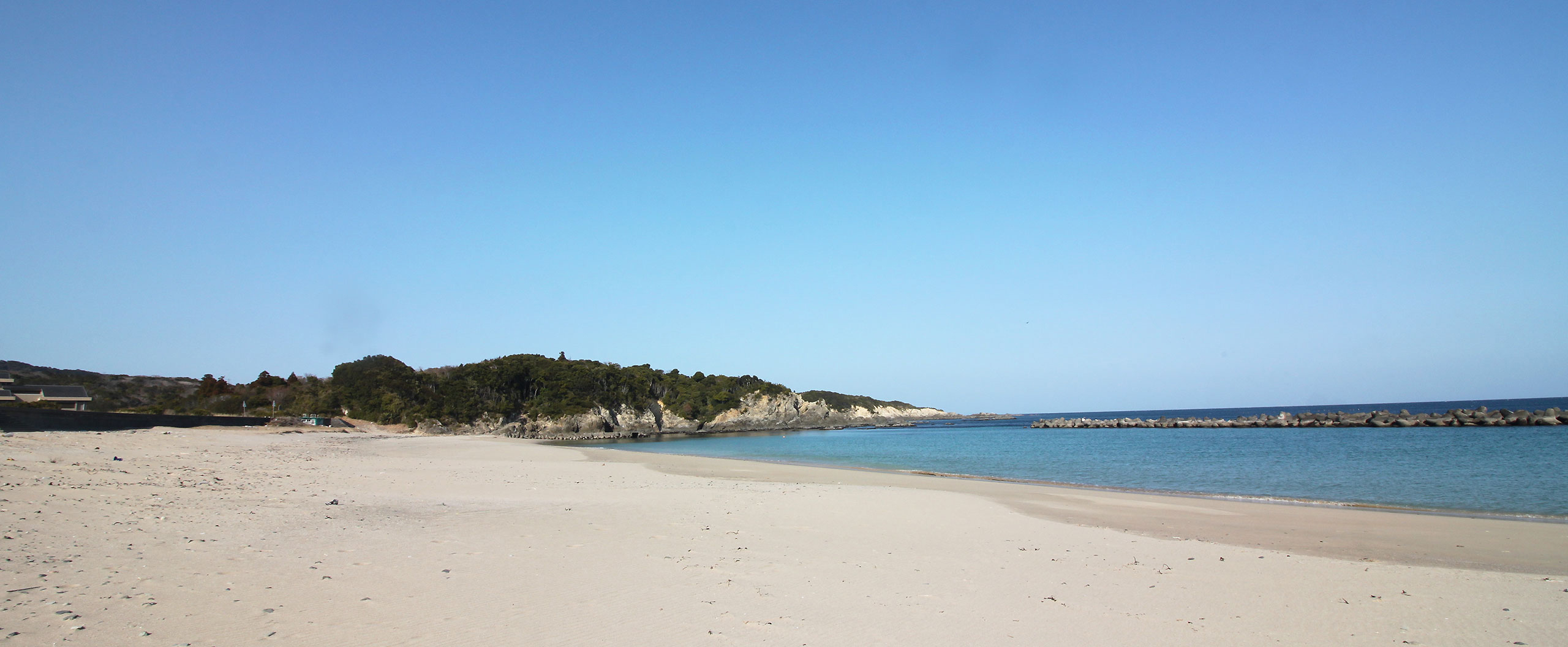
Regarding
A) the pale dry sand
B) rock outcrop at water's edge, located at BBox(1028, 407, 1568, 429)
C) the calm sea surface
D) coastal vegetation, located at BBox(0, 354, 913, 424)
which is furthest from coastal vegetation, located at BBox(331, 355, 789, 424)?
rock outcrop at water's edge, located at BBox(1028, 407, 1568, 429)

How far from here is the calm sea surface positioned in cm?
1944

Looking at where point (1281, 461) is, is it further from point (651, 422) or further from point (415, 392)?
point (415, 392)

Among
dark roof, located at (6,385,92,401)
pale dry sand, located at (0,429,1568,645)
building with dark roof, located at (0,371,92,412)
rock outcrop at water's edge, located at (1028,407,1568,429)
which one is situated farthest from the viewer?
dark roof, located at (6,385,92,401)

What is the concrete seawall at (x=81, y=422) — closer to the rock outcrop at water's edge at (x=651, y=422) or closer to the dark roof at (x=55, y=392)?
the rock outcrop at water's edge at (x=651, y=422)

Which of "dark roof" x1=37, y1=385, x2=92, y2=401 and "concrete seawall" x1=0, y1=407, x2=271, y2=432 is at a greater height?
"dark roof" x1=37, y1=385, x2=92, y2=401

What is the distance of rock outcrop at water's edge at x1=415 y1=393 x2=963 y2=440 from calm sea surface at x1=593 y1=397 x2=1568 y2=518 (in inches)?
478

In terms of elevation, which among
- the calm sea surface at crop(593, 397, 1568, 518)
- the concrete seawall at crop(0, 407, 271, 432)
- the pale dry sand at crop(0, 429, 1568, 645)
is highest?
the concrete seawall at crop(0, 407, 271, 432)

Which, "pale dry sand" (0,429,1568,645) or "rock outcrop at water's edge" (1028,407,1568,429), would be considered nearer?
"pale dry sand" (0,429,1568,645)

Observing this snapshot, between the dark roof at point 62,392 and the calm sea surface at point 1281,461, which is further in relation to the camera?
the dark roof at point 62,392

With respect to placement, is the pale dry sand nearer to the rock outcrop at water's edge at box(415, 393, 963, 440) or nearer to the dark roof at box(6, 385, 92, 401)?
the rock outcrop at water's edge at box(415, 393, 963, 440)

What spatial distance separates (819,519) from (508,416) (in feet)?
212

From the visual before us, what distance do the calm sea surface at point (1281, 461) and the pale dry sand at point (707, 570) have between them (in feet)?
18.8

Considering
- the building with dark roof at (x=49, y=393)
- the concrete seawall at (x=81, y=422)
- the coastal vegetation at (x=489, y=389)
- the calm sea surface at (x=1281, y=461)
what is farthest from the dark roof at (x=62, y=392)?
the calm sea surface at (x=1281, y=461)

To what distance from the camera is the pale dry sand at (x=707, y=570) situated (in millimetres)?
5629
